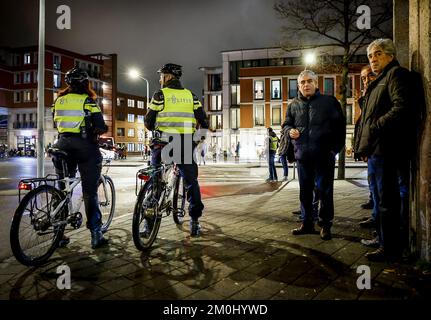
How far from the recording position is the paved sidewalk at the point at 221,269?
294 centimetres

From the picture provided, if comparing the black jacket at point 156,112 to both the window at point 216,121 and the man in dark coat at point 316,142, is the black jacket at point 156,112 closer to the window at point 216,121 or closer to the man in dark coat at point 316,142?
the man in dark coat at point 316,142

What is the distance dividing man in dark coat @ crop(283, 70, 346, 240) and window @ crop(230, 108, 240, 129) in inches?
1954

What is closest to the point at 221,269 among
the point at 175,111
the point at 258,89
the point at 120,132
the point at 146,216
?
the point at 146,216

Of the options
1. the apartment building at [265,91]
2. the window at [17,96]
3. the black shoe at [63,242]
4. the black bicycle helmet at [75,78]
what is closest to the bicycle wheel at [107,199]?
the black shoe at [63,242]

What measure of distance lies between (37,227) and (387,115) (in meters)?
3.82

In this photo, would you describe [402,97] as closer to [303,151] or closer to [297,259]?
[303,151]

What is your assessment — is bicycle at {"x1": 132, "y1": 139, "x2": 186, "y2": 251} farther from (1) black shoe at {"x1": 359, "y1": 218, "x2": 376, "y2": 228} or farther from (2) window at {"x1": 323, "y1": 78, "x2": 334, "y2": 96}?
(2) window at {"x1": 323, "y1": 78, "x2": 334, "y2": 96}

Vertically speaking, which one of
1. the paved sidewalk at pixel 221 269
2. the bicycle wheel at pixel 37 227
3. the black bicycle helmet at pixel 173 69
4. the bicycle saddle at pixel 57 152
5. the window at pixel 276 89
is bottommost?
the paved sidewalk at pixel 221 269

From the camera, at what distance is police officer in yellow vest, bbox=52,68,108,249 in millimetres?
4301

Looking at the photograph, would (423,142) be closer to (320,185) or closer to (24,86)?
(320,185)

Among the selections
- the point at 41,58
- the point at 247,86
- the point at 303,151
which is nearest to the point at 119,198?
the point at 41,58

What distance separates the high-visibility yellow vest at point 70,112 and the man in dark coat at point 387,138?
10.7ft

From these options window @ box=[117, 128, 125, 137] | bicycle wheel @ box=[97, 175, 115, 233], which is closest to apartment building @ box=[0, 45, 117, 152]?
window @ box=[117, 128, 125, 137]

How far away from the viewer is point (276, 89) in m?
49.1
